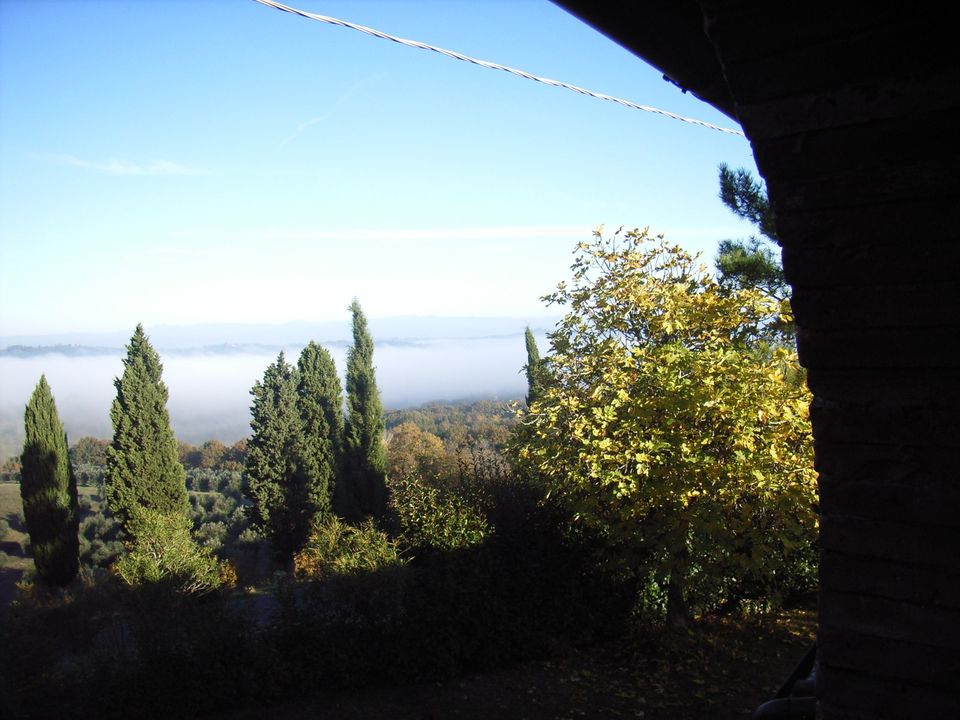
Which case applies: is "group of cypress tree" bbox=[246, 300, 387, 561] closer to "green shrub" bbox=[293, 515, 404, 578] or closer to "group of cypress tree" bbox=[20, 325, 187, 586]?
"group of cypress tree" bbox=[20, 325, 187, 586]

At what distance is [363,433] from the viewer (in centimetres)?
2438

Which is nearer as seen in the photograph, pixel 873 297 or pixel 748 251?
pixel 873 297

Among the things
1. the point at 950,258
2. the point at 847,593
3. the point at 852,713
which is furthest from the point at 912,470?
the point at 852,713

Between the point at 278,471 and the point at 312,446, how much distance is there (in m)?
1.42

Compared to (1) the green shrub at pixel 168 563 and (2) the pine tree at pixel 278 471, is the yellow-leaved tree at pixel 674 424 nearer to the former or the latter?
(1) the green shrub at pixel 168 563

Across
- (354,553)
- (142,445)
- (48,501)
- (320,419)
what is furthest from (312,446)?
(354,553)

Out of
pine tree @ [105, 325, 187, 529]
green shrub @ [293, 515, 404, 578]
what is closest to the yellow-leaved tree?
green shrub @ [293, 515, 404, 578]

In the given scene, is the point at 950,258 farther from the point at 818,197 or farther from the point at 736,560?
the point at 736,560

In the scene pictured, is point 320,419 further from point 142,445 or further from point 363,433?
point 142,445

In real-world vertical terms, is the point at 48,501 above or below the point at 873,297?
below

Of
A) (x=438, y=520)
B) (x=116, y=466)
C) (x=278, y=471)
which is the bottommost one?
(x=278, y=471)

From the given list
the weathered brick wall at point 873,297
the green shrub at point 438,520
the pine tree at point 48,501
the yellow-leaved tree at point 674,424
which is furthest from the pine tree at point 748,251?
the pine tree at point 48,501

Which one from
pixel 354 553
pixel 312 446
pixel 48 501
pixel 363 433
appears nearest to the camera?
pixel 354 553

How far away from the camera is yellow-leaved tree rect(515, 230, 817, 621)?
757cm
